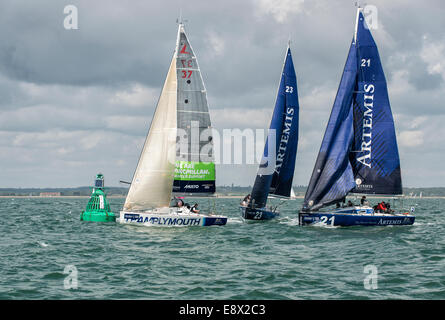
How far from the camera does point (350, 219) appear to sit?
34.5 meters

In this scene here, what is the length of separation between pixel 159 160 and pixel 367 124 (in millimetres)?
14677

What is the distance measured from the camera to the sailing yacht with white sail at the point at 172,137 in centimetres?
3622

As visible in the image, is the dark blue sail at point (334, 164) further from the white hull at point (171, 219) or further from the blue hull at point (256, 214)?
the blue hull at point (256, 214)

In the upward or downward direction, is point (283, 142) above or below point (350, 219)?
above

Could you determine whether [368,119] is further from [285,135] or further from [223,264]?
[223,264]

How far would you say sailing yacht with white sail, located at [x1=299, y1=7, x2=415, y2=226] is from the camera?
1422 inches

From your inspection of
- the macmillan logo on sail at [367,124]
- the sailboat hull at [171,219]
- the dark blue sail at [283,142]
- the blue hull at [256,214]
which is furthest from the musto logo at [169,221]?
the macmillan logo on sail at [367,124]

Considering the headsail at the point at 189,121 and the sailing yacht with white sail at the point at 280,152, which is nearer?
the headsail at the point at 189,121

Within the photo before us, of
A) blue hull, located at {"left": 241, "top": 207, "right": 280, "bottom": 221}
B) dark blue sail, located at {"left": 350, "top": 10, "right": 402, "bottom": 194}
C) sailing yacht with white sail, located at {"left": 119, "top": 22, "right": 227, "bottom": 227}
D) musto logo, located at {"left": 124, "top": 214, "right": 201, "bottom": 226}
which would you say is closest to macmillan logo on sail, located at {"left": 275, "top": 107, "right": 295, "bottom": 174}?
blue hull, located at {"left": 241, "top": 207, "right": 280, "bottom": 221}

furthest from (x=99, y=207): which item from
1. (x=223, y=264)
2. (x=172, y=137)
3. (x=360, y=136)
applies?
(x=223, y=264)

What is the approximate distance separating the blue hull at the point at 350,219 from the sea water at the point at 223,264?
461 millimetres

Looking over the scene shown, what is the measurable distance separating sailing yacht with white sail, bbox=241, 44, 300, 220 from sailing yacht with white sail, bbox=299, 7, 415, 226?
8696mm

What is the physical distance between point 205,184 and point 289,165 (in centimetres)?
1162
